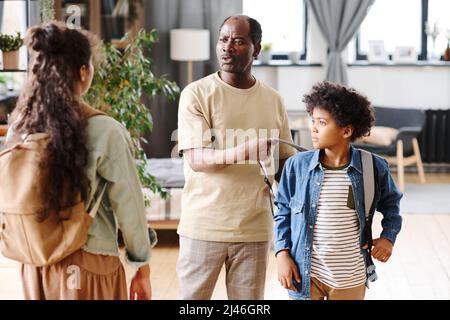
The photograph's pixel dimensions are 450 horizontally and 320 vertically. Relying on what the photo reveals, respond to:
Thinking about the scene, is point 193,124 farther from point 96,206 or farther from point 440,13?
point 440,13

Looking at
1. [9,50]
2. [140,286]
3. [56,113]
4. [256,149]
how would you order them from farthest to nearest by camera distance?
[9,50] < [256,149] < [140,286] < [56,113]

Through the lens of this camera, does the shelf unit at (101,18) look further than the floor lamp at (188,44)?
No

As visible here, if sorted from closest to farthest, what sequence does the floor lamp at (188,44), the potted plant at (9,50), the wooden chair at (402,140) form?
the potted plant at (9,50)
the wooden chair at (402,140)
the floor lamp at (188,44)

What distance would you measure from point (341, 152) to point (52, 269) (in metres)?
0.96

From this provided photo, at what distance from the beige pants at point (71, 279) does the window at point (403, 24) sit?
714 cm

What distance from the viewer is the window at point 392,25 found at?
8883mm

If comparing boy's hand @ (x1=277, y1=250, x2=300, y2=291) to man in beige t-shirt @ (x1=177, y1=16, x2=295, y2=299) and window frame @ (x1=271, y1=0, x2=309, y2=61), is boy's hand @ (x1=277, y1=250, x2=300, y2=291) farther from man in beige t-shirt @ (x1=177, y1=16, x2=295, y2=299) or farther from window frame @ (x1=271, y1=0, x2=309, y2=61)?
window frame @ (x1=271, y1=0, x2=309, y2=61)

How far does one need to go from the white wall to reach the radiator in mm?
185

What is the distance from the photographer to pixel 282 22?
9.00 m

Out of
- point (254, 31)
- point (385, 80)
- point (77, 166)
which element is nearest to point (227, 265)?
point (254, 31)

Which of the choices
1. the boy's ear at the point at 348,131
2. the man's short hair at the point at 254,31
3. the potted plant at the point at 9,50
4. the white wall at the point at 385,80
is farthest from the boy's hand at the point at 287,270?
the white wall at the point at 385,80

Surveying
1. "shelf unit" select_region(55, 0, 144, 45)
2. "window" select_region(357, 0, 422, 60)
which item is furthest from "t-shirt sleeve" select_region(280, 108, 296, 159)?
"window" select_region(357, 0, 422, 60)

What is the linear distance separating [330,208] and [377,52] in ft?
21.3

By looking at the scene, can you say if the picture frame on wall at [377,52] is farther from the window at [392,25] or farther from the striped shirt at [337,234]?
the striped shirt at [337,234]
